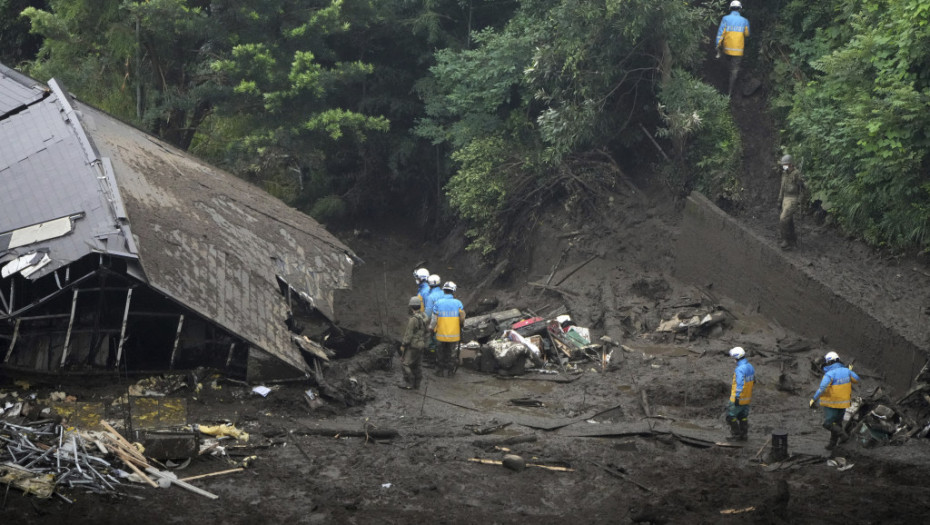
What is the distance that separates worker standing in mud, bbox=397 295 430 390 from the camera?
53.2 feet

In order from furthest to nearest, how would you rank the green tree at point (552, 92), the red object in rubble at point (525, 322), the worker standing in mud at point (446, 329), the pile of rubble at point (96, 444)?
the green tree at point (552, 92) → the red object in rubble at point (525, 322) → the worker standing in mud at point (446, 329) → the pile of rubble at point (96, 444)

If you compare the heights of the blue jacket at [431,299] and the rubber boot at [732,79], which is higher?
the rubber boot at [732,79]

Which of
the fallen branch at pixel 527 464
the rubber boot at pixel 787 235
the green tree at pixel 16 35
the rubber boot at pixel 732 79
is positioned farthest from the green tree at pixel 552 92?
the green tree at pixel 16 35

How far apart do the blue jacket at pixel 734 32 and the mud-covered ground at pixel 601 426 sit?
1.63 meters

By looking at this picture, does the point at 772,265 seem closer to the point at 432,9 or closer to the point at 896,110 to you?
the point at 896,110

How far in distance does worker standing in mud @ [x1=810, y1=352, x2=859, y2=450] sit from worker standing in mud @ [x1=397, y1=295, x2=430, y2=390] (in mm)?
6403

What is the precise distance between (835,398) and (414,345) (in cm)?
677

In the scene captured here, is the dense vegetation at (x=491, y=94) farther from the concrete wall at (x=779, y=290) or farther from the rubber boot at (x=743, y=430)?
the rubber boot at (x=743, y=430)

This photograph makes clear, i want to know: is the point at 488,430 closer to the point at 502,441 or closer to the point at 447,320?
the point at 502,441

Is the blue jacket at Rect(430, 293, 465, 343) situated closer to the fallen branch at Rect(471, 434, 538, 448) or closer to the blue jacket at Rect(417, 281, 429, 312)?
the blue jacket at Rect(417, 281, 429, 312)

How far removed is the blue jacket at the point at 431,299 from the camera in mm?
17578

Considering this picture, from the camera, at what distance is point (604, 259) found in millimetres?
21641

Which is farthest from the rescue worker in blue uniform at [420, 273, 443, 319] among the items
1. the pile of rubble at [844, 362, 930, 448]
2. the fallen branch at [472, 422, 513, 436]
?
the pile of rubble at [844, 362, 930, 448]

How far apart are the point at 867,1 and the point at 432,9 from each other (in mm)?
11952
